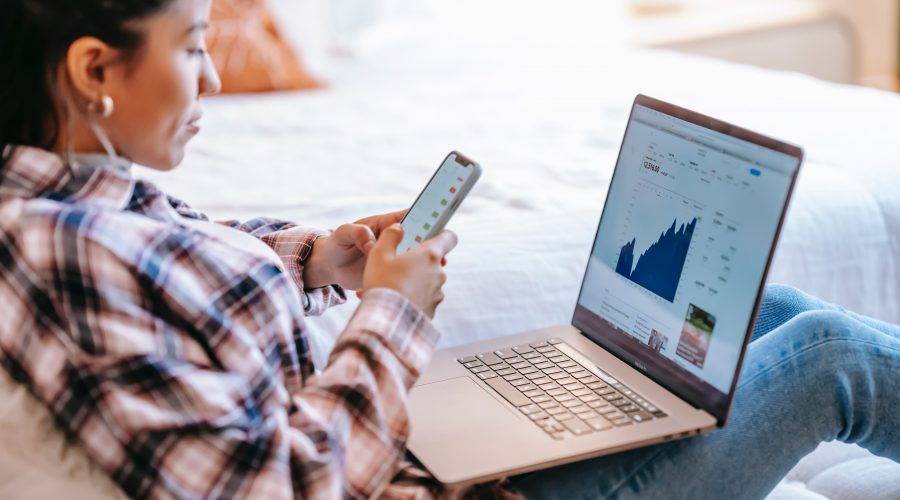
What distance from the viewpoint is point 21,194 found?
2.54 feet

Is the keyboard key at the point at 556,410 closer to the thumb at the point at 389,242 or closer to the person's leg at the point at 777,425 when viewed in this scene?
the person's leg at the point at 777,425

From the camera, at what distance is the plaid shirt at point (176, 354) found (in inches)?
28.4

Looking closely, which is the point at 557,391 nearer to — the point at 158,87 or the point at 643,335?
the point at 643,335

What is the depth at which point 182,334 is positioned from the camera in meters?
0.76

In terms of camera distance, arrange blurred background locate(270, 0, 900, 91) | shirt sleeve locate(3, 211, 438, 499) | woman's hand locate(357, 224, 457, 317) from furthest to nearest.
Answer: blurred background locate(270, 0, 900, 91) < woman's hand locate(357, 224, 457, 317) < shirt sleeve locate(3, 211, 438, 499)

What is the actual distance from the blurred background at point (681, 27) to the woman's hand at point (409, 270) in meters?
1.84

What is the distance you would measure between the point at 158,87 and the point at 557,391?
463 mm

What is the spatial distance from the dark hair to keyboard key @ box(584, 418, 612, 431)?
50 centimetres

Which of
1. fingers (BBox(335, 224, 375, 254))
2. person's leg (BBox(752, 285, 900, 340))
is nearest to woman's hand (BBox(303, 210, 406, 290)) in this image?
fingers (BBox(335, 224, 375, 254))

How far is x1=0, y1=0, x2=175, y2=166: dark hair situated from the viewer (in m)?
0.74

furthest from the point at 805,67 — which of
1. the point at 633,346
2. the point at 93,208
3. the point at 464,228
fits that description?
the point at 93,208

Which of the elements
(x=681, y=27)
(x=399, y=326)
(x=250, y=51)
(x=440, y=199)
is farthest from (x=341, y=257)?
(x=681, y=27)

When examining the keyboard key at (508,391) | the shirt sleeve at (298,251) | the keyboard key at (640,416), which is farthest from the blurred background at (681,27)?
the keyboard key at (640,416)

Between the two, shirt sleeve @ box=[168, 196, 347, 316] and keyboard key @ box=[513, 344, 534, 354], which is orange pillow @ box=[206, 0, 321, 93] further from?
keyboard key @ box=[513, 344, 534, 354]
